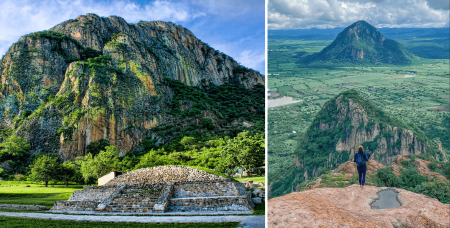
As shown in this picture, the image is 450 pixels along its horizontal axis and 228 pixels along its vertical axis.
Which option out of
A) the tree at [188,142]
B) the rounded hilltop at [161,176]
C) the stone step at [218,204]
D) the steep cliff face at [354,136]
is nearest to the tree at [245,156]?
the rounded hilltop at [161,176]

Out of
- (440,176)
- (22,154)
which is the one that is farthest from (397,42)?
(22,154)

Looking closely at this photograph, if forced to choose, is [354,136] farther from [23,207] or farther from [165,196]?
[23,207]

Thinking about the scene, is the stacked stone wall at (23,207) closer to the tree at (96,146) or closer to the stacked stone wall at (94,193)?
the stacked stone wall at (94,193)

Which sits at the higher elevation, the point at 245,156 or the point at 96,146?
the point at 245,156

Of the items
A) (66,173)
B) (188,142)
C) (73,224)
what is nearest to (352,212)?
(73,224)

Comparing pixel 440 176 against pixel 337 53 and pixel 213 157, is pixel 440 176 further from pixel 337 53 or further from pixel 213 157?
pixel 213 157

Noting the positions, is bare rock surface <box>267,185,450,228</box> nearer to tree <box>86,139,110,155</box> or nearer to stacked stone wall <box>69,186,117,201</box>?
stacked stone wall <box>69,186,117,201</box>

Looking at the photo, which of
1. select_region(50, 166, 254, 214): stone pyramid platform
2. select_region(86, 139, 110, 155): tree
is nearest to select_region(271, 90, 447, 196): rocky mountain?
select_region(50, 166, 254, 214): stone pyramid platform
